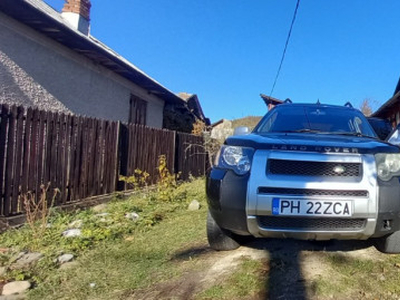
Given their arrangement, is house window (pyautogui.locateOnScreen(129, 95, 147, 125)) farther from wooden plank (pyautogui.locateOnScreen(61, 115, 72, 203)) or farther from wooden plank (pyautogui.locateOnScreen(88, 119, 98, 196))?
wooden plank (pyautogui.locateOnScreen(61, 115, 72, 203))

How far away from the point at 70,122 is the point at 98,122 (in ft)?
2.65

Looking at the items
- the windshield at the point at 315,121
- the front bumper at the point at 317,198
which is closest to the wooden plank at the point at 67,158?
the windshield at the point at 315,121

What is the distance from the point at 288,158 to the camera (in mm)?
2643

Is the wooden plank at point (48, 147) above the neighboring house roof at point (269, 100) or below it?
below

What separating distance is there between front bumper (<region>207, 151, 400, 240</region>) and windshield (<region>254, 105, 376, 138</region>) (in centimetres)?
113

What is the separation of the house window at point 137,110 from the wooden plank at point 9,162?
7.09 m

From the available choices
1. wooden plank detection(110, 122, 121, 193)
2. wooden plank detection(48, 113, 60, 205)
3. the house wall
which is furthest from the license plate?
the house wall

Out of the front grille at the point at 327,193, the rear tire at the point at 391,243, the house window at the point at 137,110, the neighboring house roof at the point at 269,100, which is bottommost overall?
the rear tire at the point at 391,243

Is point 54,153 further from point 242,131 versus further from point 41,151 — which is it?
point 242,131

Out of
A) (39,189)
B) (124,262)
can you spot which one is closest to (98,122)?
(39,189)

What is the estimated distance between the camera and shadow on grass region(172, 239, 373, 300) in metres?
2.62

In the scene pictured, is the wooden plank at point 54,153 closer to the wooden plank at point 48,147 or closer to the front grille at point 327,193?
the wooden plank at point 48,147

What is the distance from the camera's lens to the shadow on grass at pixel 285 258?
2617mm

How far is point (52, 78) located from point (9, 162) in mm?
3910
